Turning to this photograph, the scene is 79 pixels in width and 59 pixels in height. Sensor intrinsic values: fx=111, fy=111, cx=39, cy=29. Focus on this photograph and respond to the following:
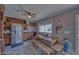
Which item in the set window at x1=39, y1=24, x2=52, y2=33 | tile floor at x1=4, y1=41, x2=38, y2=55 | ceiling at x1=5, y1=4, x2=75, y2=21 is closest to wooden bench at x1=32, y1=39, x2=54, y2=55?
tile floor at x1=4, y1=41, x2=38, y2=55

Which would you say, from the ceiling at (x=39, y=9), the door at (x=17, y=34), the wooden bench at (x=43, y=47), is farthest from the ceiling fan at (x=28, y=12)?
the wooden bench at (x=43, y=47)

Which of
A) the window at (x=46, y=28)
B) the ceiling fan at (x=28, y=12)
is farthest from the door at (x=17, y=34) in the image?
the window at (x=46, y=28)

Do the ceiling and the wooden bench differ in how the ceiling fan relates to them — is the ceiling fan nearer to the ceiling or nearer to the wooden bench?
the ceiling

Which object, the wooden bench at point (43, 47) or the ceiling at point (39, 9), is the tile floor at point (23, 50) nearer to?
the wooden bench at point (43, 47)

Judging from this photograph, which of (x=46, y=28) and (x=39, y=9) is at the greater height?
(x=39, y=9)

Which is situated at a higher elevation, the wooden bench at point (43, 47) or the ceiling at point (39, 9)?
the ceiling at point (39, 9)

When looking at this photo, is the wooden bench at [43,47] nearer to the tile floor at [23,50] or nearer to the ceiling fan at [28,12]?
the tile floor at [23,50]

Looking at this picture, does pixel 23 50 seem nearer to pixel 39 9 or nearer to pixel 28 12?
pixel 28 12

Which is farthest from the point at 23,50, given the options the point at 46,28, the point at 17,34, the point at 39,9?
the point at 39,9

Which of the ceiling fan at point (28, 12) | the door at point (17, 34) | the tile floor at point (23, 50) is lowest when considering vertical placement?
the tile floor at point (23, 50)

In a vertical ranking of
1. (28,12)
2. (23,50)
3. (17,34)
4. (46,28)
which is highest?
(28,12)

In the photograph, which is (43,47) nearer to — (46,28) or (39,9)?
(46,28)

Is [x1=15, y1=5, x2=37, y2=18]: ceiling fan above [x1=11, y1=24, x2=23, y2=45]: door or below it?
above
